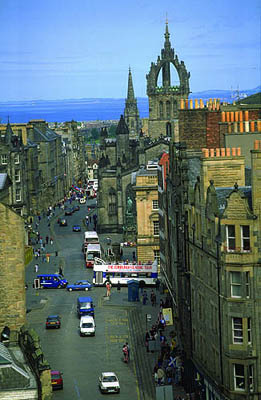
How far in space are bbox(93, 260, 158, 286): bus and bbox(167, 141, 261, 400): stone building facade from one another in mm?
33232

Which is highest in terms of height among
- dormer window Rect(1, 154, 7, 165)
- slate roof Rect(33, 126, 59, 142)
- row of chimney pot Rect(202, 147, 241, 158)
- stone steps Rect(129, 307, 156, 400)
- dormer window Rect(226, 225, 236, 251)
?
slate roof Rect(33, 126, 59, 142)

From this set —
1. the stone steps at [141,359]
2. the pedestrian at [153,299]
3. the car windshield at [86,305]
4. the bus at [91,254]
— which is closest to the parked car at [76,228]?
the bus at [91,254]

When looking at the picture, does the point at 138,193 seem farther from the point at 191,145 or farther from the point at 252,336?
the point at 252,336

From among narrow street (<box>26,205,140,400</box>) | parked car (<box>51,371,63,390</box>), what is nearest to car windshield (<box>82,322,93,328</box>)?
narrow street (<box>26,205,140,400</box>)

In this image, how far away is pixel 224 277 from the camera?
138 ft

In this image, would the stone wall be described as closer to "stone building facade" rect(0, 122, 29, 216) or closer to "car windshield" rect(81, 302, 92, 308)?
"car windshield" rect(81, 302, 92, 308)

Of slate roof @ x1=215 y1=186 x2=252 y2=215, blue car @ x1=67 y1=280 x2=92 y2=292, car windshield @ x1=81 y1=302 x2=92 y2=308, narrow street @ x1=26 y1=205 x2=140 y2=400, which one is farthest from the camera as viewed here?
blue car @ x1=67 y1=280 x2=92 y2=292

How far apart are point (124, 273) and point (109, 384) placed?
3592 centimetres

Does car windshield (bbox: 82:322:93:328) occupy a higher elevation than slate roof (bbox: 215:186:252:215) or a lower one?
lower

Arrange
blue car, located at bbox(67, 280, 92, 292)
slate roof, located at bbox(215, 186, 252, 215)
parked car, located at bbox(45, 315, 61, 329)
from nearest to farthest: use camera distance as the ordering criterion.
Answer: slate roof, located at bbox(215, 186, 252, 215), parked car, located at bbox(45, 315, 61, 329), blue car, located at bbox(67, 280, 92, 292)

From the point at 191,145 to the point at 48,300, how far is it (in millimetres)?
25026

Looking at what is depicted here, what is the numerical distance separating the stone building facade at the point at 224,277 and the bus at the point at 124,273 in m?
33.2

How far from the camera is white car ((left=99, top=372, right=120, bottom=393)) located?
51.7 m

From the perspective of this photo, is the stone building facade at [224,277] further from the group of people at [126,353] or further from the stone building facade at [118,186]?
the stone building facade at [118,186]
